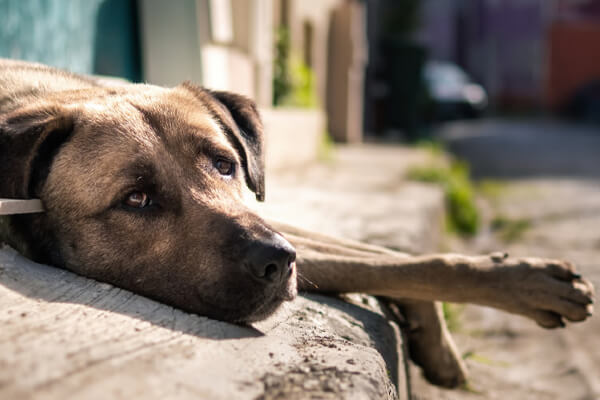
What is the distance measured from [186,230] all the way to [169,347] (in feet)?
2.00

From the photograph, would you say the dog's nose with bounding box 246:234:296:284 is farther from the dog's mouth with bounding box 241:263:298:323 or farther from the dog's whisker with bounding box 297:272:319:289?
the dog's whisker with bounding box 297:272:319:289

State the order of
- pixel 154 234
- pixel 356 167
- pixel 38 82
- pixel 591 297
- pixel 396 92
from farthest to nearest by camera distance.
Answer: pixel 396 92
pixel 356 167
pixel 38 82
pixel 591 297
pixel 154 234

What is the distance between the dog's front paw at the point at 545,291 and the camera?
2.53 m

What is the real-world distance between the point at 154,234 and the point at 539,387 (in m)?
1.93

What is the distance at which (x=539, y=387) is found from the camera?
3012mm

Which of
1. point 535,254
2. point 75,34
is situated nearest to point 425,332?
point 535,254

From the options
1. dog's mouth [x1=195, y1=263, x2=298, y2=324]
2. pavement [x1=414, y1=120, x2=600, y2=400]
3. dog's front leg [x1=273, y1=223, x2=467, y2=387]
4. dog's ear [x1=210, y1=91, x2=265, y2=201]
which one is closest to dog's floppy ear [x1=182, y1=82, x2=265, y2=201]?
dog's ear [x1=210, y1=91, x2=265, y2=201]

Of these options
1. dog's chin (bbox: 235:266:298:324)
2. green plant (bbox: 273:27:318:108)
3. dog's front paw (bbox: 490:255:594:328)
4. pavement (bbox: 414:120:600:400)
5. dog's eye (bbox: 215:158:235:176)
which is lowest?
pavement (bbox: 414:120:600:400)

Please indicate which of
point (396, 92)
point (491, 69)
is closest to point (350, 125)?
point (396, 92)

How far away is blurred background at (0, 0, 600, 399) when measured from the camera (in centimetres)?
362

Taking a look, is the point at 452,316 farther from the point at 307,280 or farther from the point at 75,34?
the point at 75,34

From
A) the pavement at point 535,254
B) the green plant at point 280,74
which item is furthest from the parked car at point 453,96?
the green plant at point 280,74

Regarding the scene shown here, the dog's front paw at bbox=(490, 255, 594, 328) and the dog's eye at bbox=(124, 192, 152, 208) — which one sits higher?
the dog's eye at bbox=(124, 192, 152, 208)

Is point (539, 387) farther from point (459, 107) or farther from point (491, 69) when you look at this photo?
point (491, 69)
